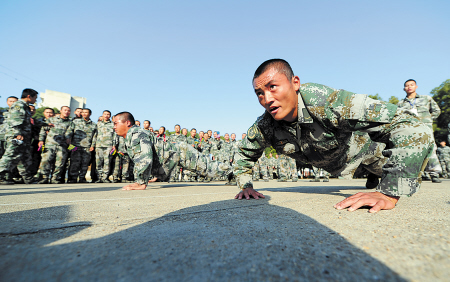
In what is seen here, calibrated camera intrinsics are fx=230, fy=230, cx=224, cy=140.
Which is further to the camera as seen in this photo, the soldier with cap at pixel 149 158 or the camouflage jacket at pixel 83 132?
the camouflage jacket at pixel 83 132

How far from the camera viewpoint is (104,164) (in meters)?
7.21

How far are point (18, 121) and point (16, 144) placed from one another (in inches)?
21.3

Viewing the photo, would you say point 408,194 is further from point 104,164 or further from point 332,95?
point 104,164

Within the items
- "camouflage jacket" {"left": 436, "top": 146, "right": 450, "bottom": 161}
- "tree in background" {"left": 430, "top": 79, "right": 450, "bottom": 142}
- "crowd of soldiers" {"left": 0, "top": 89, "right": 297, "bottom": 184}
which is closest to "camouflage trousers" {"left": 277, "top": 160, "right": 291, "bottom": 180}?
"crowd of soldiers" {"left": 0, "top": 89, "right": 297, "bottom": 184}

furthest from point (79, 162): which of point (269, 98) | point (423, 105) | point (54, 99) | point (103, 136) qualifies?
point (54, 99)

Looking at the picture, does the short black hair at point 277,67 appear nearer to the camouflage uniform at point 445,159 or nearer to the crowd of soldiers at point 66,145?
the crowd of soldiers at point 66,145

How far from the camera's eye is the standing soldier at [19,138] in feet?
16.8

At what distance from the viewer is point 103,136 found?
728 cm

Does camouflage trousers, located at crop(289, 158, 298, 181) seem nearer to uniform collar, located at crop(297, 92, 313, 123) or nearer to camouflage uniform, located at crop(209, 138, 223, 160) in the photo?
camouflage uniform, located at crop(209, 138, 223, 160)

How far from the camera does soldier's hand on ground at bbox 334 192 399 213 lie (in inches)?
56.4

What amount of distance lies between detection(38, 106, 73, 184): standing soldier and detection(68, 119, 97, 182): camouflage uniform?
0.78ft

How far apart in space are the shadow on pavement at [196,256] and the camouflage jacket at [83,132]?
22.6 feet

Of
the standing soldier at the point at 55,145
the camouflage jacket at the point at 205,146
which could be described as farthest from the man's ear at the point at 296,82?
the camouflage jacket at the point at 205,146

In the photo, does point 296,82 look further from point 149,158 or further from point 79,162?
point 79,162
